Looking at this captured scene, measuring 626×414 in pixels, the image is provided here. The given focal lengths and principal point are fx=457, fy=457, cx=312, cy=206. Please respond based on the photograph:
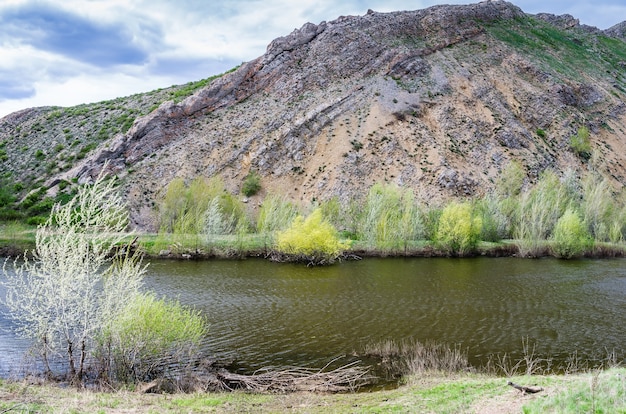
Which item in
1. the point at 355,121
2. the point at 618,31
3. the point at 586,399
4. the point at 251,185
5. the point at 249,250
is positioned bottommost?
the point at 249,250

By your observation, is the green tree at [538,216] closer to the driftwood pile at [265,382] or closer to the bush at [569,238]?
the bush at [569,238]

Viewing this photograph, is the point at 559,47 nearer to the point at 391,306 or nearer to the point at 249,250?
the point at 249,250

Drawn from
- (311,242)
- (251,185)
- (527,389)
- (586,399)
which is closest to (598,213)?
(311,242)

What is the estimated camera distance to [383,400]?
13.2 meters

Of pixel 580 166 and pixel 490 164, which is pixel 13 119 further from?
pixel 580 166

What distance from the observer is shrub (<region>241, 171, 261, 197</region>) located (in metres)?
Answer: 74.4

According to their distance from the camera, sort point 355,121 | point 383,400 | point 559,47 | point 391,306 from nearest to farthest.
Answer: point 383,400
point 391,306
point 355,121
point 559,47

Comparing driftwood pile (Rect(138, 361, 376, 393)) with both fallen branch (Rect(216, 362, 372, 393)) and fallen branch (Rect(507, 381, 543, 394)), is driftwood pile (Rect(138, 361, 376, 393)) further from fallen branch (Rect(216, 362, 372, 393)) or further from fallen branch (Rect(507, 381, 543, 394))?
fallen branch (Rect(507, 381, 543, 394))

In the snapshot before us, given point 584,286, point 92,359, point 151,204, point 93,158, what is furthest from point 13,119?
point 584,286

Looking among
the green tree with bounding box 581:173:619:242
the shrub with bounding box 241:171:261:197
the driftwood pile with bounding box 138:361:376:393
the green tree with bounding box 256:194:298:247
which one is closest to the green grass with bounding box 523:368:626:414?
the driftwood pile with bounding box 138:361:376:393

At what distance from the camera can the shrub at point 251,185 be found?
244 ft

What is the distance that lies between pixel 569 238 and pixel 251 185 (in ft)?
150

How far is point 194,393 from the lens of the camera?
14188mm

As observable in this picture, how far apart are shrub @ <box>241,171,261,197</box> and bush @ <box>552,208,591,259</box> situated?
43734mm
